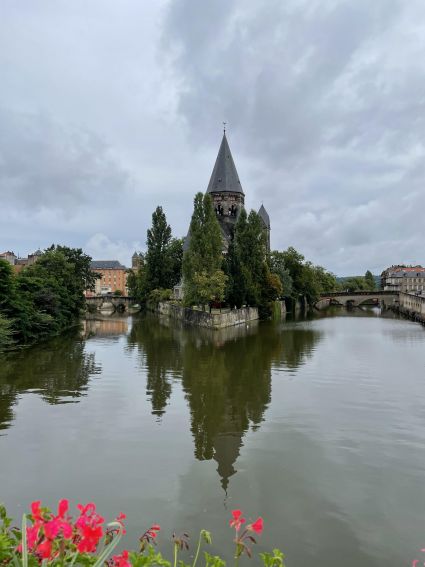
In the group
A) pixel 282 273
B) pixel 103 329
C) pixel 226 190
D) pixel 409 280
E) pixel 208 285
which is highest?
pixel 226 190

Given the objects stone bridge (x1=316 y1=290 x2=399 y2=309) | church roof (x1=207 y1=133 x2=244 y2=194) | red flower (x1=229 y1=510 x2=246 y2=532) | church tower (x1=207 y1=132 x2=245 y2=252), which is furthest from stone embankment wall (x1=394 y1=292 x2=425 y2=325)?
red flower (x1=229 y1=510 x2=246 y2=532)

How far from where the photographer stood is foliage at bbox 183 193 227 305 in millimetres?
54469

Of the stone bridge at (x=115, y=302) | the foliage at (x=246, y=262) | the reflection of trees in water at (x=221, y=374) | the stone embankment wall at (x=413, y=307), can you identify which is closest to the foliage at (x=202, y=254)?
the foliage at (x=246, y=262)

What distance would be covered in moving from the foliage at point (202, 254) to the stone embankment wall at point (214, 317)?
2.36 m

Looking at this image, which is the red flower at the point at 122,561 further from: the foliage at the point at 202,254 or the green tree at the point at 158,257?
the green tree at the point at 158,257

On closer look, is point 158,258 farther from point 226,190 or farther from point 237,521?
point 237,521

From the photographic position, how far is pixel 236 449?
Answer: 12.5 meters

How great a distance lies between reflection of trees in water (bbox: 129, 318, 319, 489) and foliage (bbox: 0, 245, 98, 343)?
9.29 metres

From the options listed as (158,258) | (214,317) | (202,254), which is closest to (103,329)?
(214,317)

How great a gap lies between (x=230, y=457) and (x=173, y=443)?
194 centimetres

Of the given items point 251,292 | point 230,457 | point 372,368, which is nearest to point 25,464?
point 230,457

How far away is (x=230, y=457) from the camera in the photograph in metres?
11.9

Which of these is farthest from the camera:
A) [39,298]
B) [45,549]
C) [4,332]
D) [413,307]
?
[413,307]

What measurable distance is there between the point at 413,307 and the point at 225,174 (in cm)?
4707
